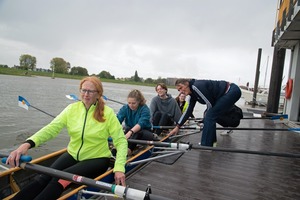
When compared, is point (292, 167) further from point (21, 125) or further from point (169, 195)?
point (21, 125)

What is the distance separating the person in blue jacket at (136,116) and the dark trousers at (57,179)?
4.08 feet

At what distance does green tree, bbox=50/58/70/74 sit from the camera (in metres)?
54.4

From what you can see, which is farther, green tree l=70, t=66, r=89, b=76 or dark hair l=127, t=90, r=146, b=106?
green tree l=70, t=66, r=89, b=76

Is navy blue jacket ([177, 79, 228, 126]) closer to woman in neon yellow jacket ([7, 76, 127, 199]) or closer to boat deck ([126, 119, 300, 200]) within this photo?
boat deck ([126, 119, 300, 200])

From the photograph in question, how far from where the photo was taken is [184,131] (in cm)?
653

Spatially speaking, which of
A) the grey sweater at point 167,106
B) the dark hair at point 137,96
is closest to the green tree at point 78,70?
the grey sweater at point 167,106

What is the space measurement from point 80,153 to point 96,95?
613 millimetres

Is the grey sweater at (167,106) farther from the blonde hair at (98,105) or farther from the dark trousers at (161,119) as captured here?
the blonde hair at (98,105)

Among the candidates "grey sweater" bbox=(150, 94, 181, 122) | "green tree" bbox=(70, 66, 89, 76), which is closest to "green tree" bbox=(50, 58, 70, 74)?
"green tree" bbox=(70, 66, 89, 76)

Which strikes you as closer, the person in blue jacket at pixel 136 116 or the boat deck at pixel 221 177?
the boat deck at pixel 221 177

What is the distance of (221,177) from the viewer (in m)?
3.41

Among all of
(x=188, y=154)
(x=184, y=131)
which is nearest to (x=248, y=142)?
(x=184, y=131)

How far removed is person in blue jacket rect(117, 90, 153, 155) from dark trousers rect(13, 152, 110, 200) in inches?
48.9

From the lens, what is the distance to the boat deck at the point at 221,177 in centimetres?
291
